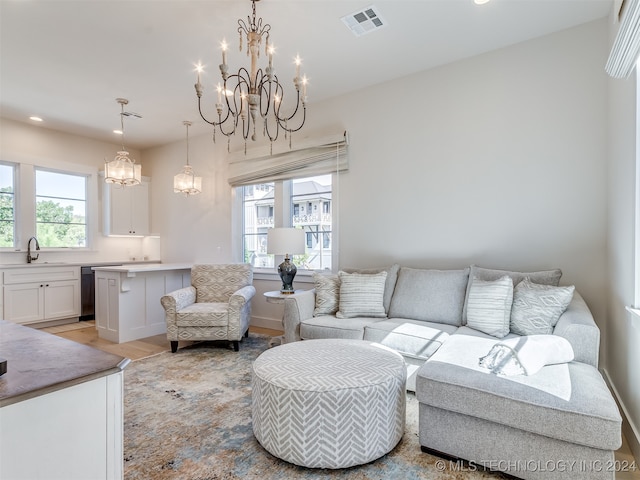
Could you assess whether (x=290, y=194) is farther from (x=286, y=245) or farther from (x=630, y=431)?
(x=630, y=431)

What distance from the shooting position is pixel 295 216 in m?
4.46

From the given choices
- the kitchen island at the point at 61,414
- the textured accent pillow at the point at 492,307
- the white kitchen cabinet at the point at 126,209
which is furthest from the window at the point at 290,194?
the kitchen island at the point at 61,414

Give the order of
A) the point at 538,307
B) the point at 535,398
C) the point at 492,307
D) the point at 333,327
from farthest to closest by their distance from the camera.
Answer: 1. the point at 333,327
2. the point at 492,307
3. the point at 538,307
4. the point at 535,398

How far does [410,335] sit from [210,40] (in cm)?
280

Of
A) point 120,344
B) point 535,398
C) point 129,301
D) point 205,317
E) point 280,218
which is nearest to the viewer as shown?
point 535,398

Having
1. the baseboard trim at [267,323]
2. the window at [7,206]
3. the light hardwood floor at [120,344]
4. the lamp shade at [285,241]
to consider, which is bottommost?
the light hardwood floor at [120,344]

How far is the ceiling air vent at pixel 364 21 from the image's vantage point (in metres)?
2.51

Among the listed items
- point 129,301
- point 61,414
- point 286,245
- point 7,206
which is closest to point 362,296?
point 286,245

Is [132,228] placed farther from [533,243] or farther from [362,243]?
[533,243]

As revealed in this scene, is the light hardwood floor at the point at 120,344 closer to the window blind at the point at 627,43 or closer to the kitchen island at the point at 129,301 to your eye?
the kitchen island at the point at 129,301

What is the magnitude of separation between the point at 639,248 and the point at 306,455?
200cm

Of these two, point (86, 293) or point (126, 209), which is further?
point (126, 209)

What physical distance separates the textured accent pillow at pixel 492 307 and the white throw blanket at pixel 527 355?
0.51 m

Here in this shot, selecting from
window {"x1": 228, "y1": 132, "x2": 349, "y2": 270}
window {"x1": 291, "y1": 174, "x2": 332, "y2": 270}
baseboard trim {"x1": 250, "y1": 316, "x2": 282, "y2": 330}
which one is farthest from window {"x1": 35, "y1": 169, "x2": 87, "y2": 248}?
window {"x1": 291, "y1": 174, "x2": 332, "y2": 270}
